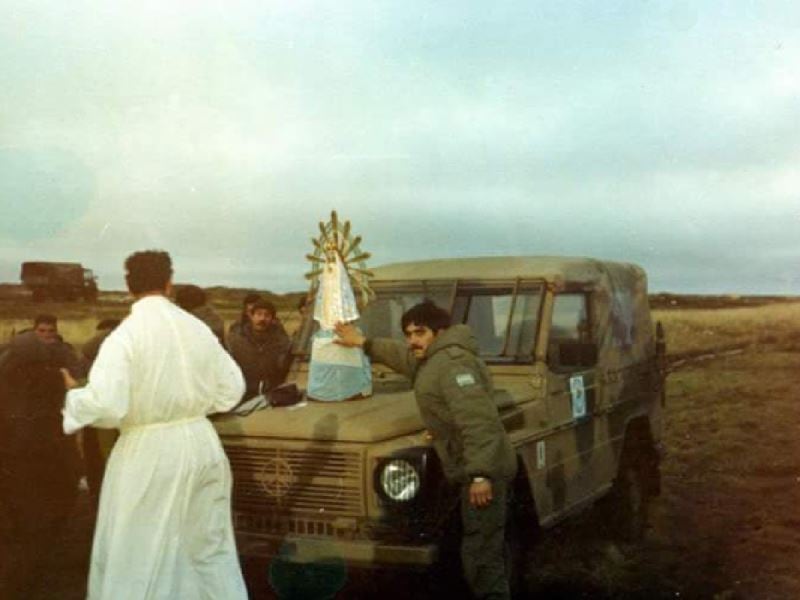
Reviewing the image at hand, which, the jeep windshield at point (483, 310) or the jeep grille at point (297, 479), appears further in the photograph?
the jeep windshield at point (483, 310)

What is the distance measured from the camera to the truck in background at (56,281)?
1034 cm

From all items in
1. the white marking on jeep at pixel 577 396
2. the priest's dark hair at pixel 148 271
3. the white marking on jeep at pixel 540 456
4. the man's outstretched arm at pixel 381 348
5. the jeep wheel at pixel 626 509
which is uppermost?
the priest's dark hair at pixel 148 271

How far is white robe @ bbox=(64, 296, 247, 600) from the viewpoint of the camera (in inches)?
157

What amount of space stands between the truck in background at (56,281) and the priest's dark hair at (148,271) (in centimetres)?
568

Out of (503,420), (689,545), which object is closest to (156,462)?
(503,420)

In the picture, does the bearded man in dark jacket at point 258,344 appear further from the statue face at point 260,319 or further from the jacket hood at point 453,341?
the jacket hood at point 453,341

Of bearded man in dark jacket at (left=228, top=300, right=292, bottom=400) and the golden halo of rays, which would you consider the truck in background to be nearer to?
bearded man in dark jacket at (left=228, top=300, right=292, bottom=400)

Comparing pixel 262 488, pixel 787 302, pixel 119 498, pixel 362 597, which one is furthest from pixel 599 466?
pixel 787 302

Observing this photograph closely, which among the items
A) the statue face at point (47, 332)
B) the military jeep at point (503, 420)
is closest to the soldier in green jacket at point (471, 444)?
the military jeep at point (503, 420)

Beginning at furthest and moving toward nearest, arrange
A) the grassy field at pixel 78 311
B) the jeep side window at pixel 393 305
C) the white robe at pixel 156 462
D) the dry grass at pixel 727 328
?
the dry grass at pixel 727 328, the grassy field at pixel 78 311, the jeep side window at pixel 393 305, the white robe at pixel 156 462

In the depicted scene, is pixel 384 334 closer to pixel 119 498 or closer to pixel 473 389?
pixel 473 389

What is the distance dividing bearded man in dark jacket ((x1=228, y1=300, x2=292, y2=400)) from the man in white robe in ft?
9.10

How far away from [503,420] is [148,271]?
1932mm

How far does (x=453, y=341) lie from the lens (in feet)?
15.9
